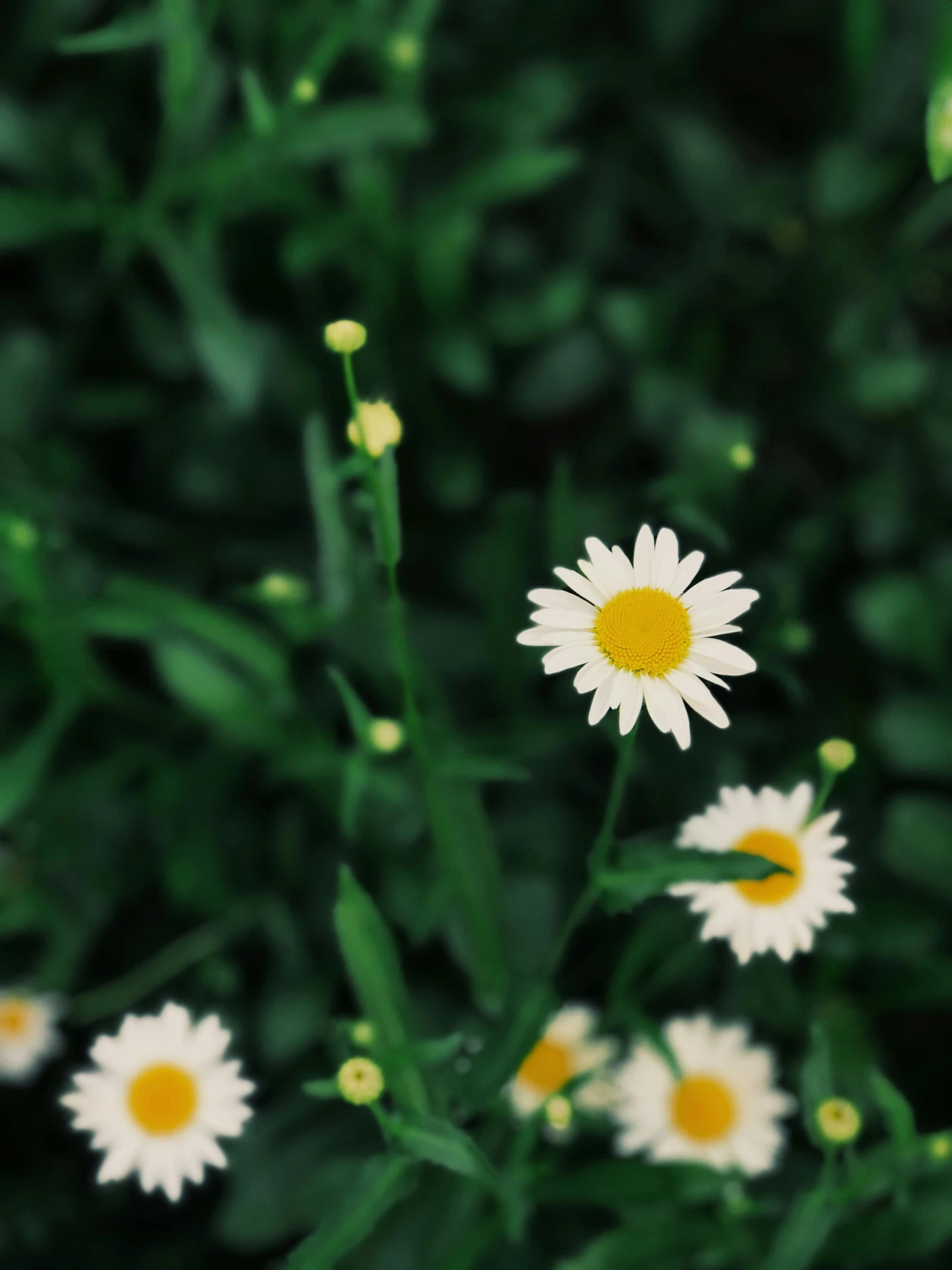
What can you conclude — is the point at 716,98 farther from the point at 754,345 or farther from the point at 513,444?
the point at 513,444

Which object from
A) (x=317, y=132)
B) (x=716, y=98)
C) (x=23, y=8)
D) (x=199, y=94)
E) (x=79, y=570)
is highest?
(x=716, y=98)

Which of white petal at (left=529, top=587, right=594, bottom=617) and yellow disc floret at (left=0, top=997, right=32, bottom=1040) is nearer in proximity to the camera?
white petal at (left=529, top=587, right=594, bottom=617)

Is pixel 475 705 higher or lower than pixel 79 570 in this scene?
lower

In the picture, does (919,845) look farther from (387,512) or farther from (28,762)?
(28,762)

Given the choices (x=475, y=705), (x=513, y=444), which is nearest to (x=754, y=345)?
(x=513, y=444)

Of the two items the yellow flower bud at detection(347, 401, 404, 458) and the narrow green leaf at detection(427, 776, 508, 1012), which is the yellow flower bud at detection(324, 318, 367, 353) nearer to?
the yellow flower bud at detection(347, 401, 404, 458)

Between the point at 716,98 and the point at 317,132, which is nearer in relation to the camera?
the point at 317,132

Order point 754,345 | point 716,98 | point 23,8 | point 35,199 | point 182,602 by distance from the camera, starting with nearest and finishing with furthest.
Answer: point 182,602 < point 35,199 < point 23,8 < point 754,345 < point 716,98

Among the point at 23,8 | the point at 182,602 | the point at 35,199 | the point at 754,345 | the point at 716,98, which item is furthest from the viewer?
the point at 716,98

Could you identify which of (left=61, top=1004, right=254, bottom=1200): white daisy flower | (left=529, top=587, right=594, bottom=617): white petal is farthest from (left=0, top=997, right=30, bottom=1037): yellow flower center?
(left=529, top=587, right=594, bottom=617): white petal
